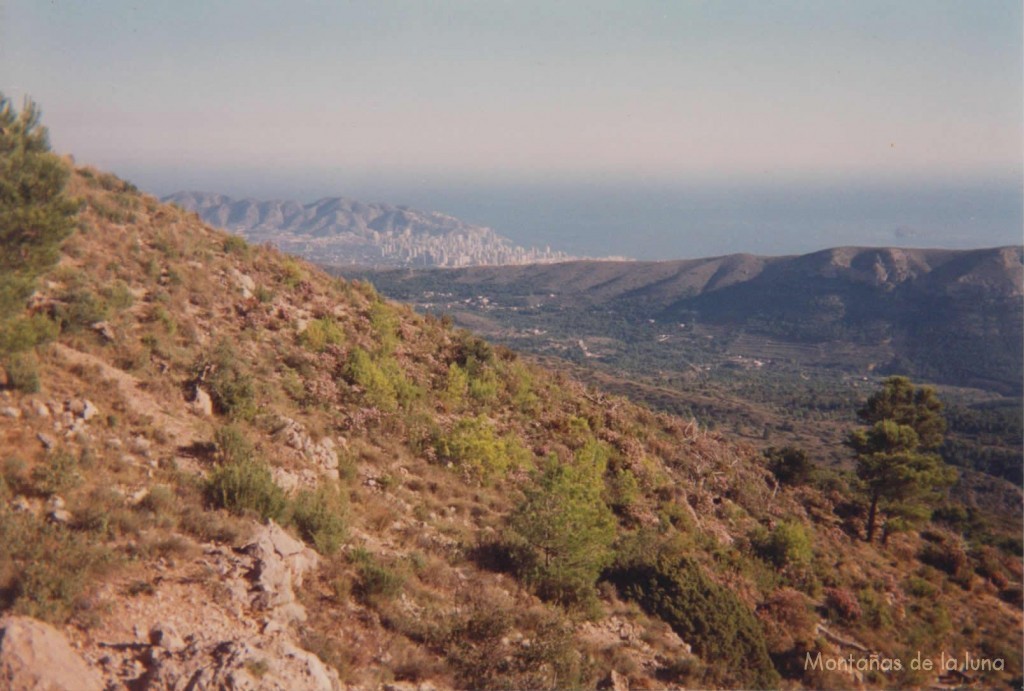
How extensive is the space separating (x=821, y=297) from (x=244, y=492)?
143947 mm

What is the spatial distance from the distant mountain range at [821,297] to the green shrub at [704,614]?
96.0 meters

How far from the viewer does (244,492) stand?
19.8ft

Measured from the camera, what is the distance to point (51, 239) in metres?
6.98

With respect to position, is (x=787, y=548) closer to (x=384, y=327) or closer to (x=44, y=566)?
(x=384, y=327)

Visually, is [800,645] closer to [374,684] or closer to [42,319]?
[374,684]

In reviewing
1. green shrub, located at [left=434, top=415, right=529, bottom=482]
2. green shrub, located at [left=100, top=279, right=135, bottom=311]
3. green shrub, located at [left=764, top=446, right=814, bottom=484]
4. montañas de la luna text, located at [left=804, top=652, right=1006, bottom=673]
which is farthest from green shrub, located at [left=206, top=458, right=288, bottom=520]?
green shrub, located at [left=764, top=446, right=814, bottom=484]

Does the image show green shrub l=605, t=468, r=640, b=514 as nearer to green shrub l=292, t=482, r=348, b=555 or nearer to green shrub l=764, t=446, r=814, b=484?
green shrub l=292, t=482, r=348, b=555

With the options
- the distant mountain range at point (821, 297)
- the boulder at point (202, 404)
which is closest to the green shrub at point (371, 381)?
the boulder at point (202, 404)

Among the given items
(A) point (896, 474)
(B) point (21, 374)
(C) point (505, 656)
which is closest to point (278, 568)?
(C) point (505, 656)

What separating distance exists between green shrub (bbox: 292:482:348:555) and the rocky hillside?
0.11ft

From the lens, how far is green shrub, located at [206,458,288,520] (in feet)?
19.5

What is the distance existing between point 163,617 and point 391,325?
36.0 ft

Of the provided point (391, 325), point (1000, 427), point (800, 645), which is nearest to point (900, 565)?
point (800, 645)

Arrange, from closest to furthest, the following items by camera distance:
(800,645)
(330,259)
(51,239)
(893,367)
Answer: (51,239)
(800,645)
(893,367)
(330,259)
